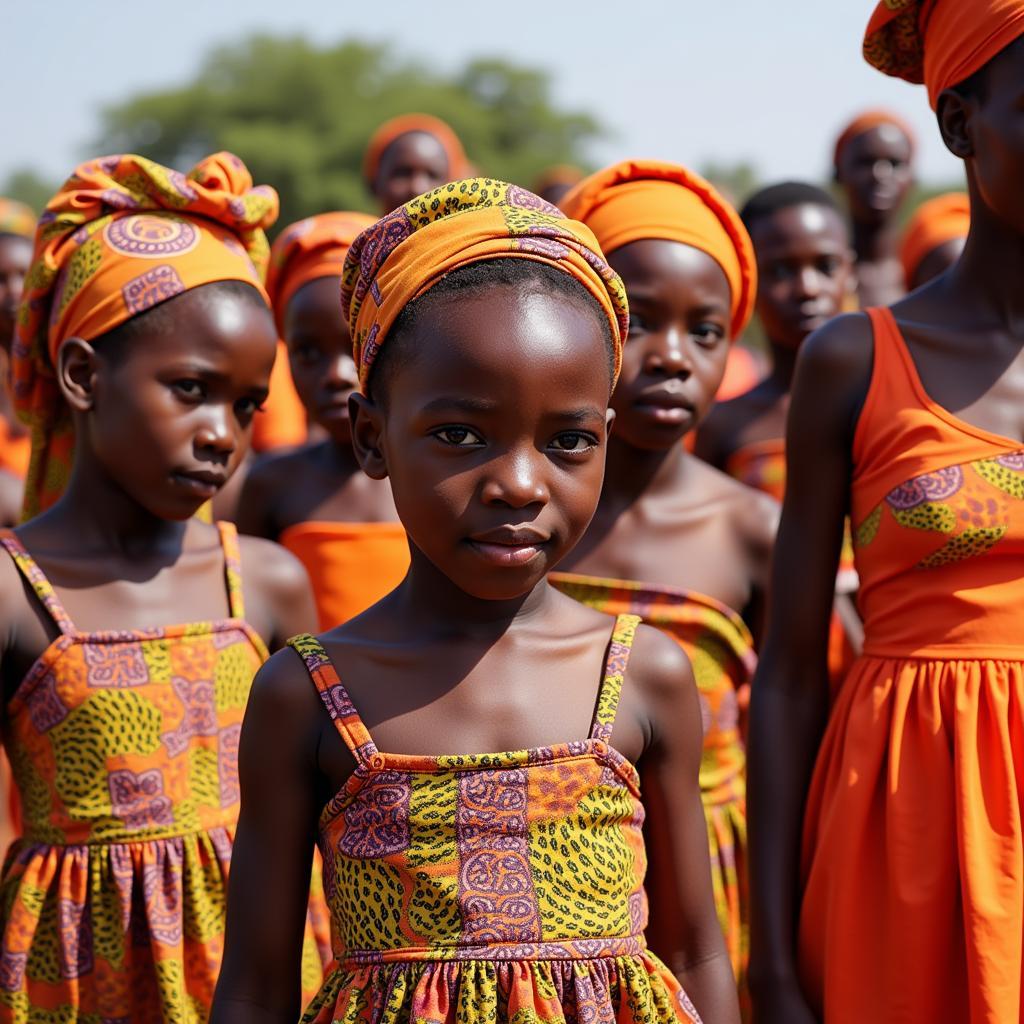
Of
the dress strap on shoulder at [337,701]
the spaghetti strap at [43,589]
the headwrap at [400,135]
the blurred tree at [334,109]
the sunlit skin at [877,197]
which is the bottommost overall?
the dress strap on shoulder at [337,701]

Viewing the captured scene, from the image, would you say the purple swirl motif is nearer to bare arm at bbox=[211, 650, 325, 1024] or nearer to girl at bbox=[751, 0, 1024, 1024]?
girl at bbox=[751, 0, 1024, 1024]

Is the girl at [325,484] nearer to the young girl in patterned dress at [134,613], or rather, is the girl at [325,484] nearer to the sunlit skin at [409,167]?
the young girl in patterned dress at [134,613]

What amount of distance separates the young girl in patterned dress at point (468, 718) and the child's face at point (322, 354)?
220cm

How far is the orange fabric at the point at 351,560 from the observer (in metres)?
4.27

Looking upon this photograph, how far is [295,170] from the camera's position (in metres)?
43.2

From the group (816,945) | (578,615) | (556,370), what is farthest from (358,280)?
(816,945)

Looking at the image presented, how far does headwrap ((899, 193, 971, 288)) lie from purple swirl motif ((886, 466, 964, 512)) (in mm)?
4042

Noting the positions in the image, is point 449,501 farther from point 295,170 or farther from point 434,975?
point 295,170

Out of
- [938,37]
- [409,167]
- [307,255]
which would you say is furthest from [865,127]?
[938,37]

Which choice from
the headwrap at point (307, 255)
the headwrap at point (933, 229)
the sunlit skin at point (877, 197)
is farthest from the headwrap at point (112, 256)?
the sunlit skin at point (877, 197)

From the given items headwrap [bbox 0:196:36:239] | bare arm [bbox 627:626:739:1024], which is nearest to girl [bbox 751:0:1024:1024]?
bare arm [bbox 627:626:739:1024]

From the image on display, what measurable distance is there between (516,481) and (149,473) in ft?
4.10

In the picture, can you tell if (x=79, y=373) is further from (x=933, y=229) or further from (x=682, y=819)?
(x=933, y=229)

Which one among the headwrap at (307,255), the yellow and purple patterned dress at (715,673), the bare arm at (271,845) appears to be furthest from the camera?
the headwrap at (307,255)
